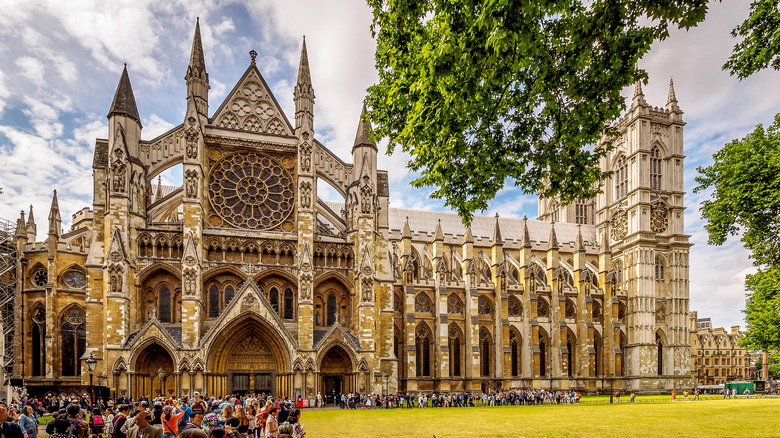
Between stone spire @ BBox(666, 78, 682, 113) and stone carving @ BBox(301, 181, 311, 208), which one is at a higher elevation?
stone spire @ BBox(666, 78, 682, 113)

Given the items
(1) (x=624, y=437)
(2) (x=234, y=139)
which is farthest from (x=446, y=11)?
(2) (x=234, y=139)

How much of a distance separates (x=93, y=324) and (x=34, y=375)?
359 inches

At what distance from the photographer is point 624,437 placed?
15.6 m

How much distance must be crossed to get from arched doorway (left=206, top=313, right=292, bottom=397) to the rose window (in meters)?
6.09

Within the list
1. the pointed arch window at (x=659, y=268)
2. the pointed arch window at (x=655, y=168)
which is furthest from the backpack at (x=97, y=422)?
the pointed arch window at (x=655, y=168)

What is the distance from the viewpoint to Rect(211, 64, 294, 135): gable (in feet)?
105

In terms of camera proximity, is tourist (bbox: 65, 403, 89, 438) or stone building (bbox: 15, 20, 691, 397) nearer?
tourist (bbox: 65, 403, 89, 438)

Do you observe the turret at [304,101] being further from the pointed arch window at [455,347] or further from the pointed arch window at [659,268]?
the pointed arch window at [659,268]

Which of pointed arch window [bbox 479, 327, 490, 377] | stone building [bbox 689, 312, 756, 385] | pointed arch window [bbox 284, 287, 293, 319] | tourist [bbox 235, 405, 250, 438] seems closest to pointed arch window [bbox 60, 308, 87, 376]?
pointed arch window [bbox 284, 287, 293, 319]

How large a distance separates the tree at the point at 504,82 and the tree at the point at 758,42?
13.8ft

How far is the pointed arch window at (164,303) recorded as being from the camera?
29.1m

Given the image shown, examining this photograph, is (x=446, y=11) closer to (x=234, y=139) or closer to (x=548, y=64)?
(x=548, y=64)

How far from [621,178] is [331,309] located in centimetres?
3957

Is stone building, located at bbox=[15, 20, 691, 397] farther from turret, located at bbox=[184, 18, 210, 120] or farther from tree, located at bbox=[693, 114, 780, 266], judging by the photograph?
tree, located at bbox=[693, 114, 780, 266]
